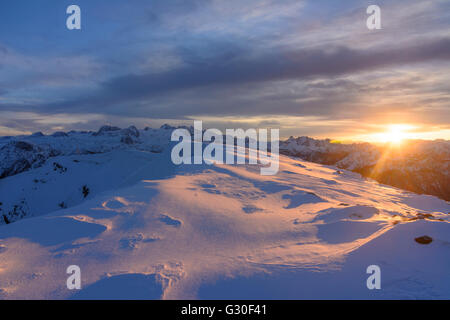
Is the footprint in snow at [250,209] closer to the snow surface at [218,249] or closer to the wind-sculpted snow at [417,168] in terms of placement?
the snow surface at [218,249]

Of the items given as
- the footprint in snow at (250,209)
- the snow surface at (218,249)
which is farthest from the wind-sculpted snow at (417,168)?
the snow surface at (218,249)

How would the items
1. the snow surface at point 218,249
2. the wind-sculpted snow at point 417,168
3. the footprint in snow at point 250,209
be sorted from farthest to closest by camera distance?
the wind-sculpted snow at point 417,168 < the footprint in snow at point 250,209 < the snow surface at point 218,249

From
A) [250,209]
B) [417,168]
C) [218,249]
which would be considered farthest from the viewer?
[417,168]

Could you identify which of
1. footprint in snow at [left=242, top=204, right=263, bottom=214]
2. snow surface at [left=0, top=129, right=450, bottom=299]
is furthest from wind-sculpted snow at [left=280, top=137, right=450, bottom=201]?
snow surface at [left=0, top=129, right=450, bottom=299]

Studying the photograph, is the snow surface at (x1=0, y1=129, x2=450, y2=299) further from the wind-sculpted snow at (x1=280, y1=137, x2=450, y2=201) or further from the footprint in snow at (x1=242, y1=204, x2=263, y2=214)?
the wind-sculpted snow at (x1=280, y1=137, x2=450, y2=201)

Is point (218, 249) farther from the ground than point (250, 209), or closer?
closer

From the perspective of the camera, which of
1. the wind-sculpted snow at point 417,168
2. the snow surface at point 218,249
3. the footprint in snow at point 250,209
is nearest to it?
the snow surface at point 218,249

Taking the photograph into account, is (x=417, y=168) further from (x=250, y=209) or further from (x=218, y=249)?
(x=218, y=249)

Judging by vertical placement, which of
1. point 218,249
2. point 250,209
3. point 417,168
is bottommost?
point 417,168

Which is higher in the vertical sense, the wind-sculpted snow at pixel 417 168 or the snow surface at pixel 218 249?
the snow surface at pixel 218 249

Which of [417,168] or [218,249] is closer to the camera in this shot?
[218,249]

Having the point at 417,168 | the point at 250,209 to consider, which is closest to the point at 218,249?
the point at 250,209

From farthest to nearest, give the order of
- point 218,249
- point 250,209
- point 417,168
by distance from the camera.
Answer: point 417,168 < point 250,209 < point 218,249

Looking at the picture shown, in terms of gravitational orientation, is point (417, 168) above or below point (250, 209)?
below
